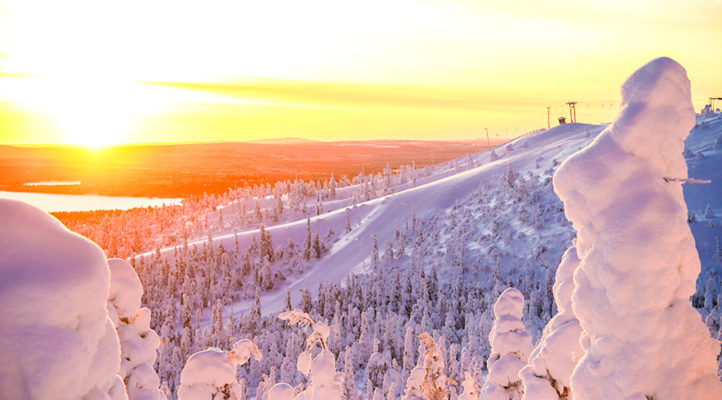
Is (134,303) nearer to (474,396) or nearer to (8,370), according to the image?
(8,370)

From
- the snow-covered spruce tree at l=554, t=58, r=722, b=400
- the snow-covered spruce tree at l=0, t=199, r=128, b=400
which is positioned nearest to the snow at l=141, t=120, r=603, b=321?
the snow-covered spruce tree at l=554, t=58, r=722, b=400

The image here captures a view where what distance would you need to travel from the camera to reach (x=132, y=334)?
15.6m

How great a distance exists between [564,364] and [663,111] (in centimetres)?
662

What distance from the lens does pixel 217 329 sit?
114 m

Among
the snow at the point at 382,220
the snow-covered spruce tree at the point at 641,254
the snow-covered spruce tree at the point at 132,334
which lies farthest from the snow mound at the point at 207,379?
the snow at the point at 382,220

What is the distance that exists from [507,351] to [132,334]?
11.8 m

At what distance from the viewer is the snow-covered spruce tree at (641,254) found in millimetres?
8805

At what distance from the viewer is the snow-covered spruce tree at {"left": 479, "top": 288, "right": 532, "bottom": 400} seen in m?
17.6

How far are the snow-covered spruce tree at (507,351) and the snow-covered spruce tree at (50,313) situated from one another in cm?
1354

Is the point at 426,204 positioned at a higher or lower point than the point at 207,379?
lower

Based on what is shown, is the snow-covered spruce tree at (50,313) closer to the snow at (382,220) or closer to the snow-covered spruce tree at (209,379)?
the snow-covered spruce tree at (209,379)

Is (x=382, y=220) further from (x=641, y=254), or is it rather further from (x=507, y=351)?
(x=641, y=254)

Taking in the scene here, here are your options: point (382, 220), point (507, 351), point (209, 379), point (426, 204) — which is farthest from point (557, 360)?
point (382, 220)

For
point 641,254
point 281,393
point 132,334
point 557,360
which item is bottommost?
point 281,393
